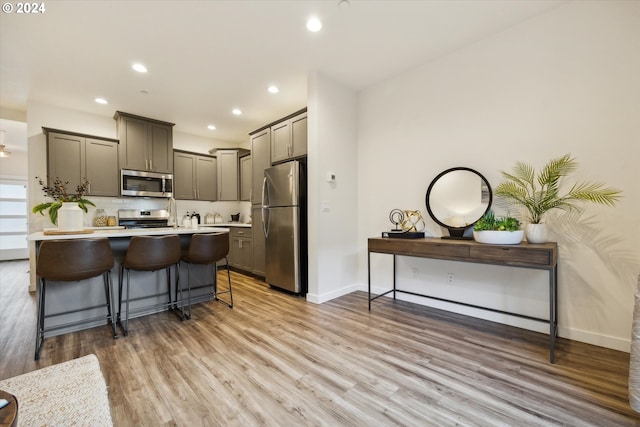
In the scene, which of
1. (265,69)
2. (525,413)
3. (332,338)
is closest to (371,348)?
(332,338)

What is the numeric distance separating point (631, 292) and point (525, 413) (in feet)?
4.99

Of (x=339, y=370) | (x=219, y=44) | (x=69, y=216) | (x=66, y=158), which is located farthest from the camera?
(x=66, y=158)

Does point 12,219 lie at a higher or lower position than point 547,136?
lower

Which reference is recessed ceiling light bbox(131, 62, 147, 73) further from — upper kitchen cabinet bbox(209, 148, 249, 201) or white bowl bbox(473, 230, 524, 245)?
white bowl bbox(473, 230, 524, 245)

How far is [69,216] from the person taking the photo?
271 cm

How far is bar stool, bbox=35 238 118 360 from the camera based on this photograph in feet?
7.14

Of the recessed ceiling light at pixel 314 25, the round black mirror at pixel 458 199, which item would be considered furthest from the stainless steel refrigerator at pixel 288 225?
the round black mirror at pixel 458 199

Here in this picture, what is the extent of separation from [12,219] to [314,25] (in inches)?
380

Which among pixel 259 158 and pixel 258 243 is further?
pixel 258 243

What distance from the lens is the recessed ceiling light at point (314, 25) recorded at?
251 cm

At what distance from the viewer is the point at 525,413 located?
148 centimetres

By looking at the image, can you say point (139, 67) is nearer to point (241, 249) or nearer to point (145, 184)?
point (145, 184)

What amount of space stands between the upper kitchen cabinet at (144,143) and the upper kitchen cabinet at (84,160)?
184mm

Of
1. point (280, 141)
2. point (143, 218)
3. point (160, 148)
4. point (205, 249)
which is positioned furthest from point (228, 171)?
point (205, 249)
